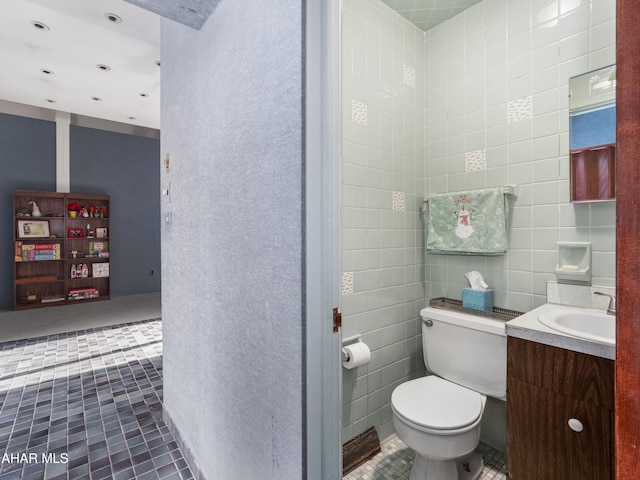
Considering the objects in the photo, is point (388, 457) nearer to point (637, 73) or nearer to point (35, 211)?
point (637, 73)

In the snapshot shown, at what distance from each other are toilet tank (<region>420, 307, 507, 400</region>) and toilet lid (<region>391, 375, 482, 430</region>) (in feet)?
0.22

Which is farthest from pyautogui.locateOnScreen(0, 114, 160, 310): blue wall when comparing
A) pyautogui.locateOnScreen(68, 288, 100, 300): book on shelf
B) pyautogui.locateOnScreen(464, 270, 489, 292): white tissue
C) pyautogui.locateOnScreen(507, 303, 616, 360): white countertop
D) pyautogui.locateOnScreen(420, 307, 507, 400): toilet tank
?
pyautogui.locateOnScreen(507, 303, 616, 360): white countertop

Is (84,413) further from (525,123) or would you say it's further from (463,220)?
(525,123)

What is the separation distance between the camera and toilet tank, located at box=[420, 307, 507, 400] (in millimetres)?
1563

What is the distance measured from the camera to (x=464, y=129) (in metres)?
1.94

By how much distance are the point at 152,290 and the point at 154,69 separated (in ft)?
12.7

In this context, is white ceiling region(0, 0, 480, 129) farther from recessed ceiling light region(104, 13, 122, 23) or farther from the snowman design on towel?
the snowman design on towel

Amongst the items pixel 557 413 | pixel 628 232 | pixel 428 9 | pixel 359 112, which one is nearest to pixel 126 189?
pixel 359 112

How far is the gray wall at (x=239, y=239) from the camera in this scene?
2.96 ft

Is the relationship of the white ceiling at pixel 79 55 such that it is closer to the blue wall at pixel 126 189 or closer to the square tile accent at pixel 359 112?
the blue wall at pixel 126 189

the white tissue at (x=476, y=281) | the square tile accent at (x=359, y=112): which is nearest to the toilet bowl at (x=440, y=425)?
the white tissue at (x=476, y=281)

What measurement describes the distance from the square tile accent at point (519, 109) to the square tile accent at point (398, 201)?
2.26 feet

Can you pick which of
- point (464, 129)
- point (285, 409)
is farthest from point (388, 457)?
point (464, 129)

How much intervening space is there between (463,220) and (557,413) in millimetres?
1027
